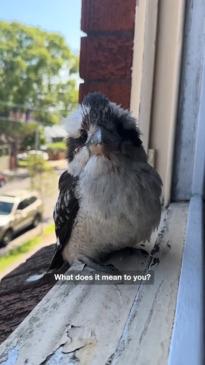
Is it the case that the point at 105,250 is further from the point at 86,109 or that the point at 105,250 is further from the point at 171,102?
the point at 171,102

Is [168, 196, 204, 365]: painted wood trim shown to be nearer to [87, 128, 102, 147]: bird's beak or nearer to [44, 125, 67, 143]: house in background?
[87, 128, 102, 147]: bird's beak

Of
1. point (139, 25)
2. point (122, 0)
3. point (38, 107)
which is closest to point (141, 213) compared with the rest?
point (139, 25)

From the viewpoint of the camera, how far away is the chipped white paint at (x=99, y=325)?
42cm

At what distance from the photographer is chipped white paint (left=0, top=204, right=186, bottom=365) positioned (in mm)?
415

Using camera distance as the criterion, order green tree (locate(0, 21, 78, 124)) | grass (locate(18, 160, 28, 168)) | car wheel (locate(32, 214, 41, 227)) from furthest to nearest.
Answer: green tree (locate(0, 21, 78, 124))
grass (locate(18, 160, 28, 168))
car wheel (locate(32, 214, 41, 227))

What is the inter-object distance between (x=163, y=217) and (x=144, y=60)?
34 centimetres

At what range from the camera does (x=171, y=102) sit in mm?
1010

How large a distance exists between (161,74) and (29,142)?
7.42 m

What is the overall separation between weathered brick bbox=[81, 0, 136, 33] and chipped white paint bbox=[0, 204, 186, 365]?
0.69 meters

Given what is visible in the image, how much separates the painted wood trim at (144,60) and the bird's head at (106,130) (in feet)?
0.61

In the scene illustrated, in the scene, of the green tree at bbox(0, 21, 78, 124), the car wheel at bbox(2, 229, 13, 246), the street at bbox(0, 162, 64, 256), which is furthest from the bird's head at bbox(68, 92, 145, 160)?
the green tree at bbox(0, 21, 78, 124)

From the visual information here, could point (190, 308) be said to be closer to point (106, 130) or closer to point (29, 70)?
point (106, 130)

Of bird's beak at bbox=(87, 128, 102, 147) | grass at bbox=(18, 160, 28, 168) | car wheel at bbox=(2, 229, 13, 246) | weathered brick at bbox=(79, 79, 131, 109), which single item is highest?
weathered brick at bbox=(79, 79, 131, 109)

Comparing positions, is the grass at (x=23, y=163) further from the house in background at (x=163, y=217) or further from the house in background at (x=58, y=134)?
the house in background at (x=163, y=217)
